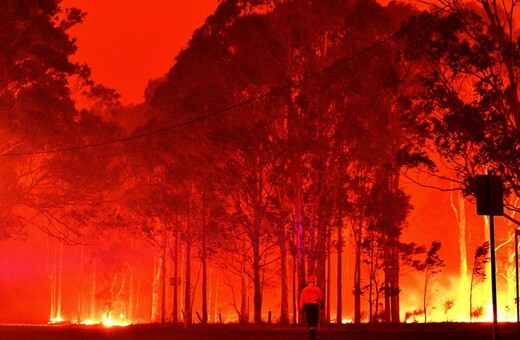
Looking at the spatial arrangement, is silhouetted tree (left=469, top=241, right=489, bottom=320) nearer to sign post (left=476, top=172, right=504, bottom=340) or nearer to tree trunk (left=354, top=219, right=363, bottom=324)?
tree trunk (left=354, top=219, right=363, bottom=324)

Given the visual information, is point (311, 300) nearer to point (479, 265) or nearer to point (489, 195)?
point (489, 195)

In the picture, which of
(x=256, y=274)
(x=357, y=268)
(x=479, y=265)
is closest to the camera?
(x=479, y=265)

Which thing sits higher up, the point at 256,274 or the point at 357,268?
the point at 357,268

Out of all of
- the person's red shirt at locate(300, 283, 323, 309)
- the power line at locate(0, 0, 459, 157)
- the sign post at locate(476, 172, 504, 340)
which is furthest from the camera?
the power line at locate(0, 0, 459, 157)

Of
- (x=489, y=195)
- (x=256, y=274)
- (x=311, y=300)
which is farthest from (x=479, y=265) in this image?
(x=489, y=195)

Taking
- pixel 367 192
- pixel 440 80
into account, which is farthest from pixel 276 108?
pixel 440 80

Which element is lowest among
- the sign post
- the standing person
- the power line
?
the standing person

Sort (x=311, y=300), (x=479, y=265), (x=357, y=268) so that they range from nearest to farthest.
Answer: (x=311, y=300), (x=479, y=265), (x=357, y=268)

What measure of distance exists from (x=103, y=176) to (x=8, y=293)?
2277 inches

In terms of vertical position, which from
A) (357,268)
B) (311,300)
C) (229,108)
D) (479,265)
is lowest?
(311,300)

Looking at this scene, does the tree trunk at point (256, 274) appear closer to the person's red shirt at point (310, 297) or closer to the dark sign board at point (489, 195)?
the person's red shirt at point (310, 297)

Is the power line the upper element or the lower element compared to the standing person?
upper

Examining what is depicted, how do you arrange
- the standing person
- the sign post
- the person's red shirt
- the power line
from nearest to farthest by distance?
the sign post
the standing person
the person's red shirt
the power line

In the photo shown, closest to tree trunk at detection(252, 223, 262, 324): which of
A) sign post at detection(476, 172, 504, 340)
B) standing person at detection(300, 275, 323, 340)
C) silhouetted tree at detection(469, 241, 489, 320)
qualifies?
silhouetted tree at detection(469, 241, 489, 320)
